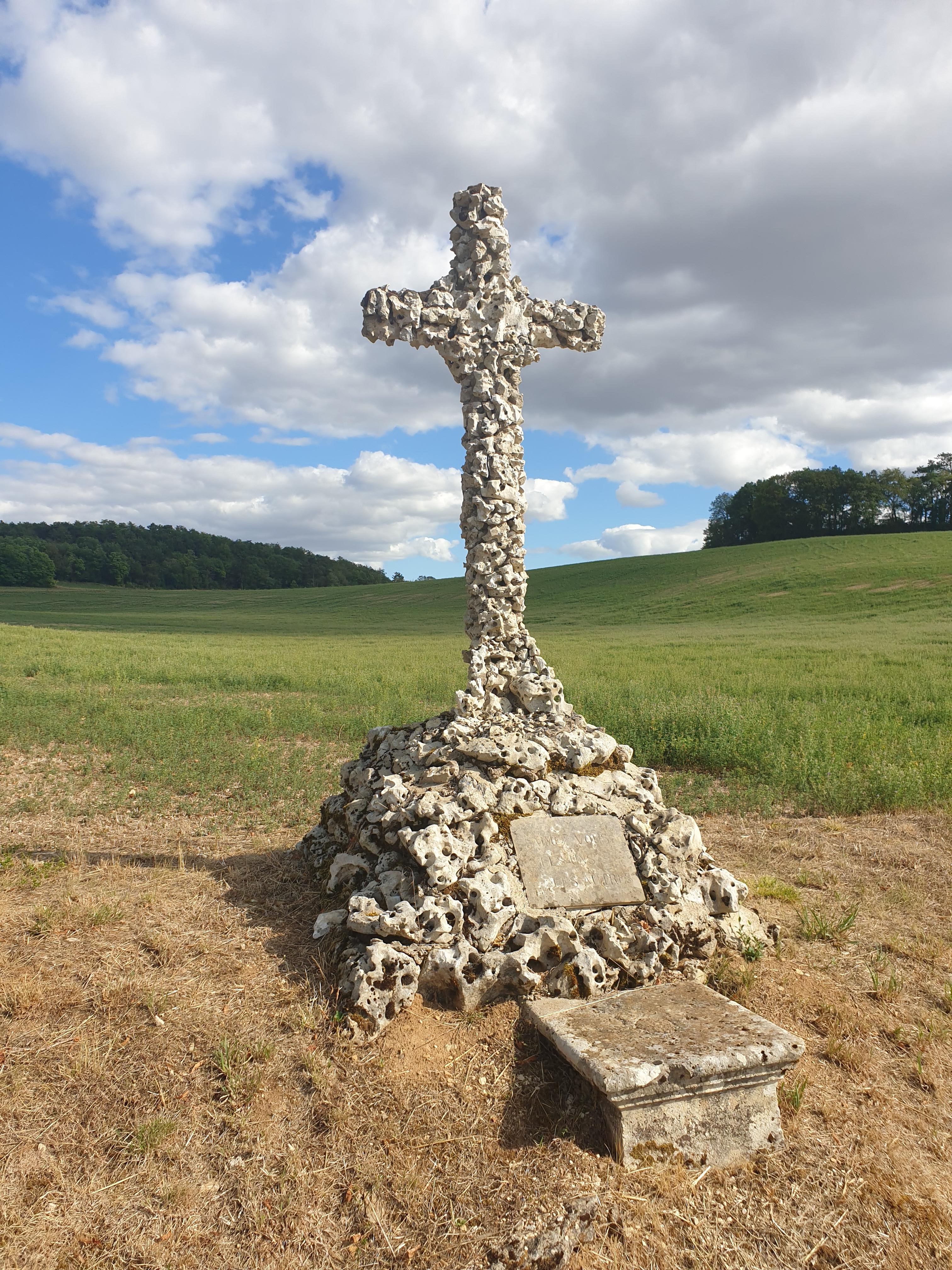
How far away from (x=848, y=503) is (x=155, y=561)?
78.8 meters

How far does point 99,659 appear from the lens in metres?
22.1

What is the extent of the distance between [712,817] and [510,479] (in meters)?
5.21

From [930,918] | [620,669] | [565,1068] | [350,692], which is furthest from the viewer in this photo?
[620,669]

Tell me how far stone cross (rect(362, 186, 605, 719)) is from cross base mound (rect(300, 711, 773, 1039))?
0.38 m

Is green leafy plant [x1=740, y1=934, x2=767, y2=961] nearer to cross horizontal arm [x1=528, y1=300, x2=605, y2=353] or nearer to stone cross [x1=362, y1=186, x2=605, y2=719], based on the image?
stone cross [x1=362, y1=186, x2=605, y2=719]

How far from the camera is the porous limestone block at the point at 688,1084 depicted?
364 centimetres

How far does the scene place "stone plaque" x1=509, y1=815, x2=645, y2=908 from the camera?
5398 mm

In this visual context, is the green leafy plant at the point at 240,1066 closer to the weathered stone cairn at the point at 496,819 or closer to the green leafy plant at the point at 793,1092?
the weathered stone cairn at the point at 496,819

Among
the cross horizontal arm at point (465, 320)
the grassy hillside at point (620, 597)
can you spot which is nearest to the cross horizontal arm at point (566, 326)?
the cross horizontal arm at point (465, 320)

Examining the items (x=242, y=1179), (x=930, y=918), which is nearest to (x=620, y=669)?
(x=930, y=918)

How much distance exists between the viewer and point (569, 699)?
611 inches

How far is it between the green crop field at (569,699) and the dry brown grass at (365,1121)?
4.17 meters

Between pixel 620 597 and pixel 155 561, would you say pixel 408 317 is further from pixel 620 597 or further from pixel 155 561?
pixel 155 561

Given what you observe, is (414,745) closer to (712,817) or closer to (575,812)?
(575,812)
